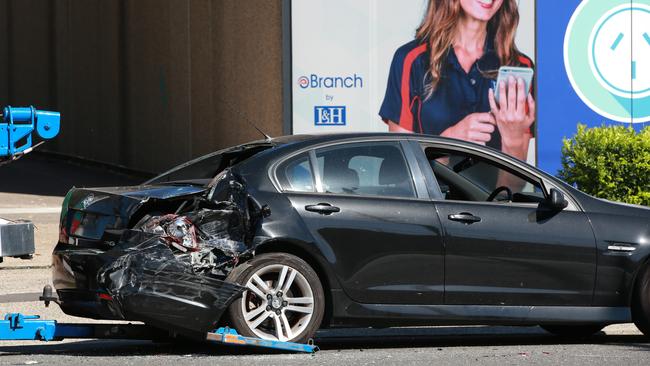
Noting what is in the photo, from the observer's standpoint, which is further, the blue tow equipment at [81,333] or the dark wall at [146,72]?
the dark wall at [146,72]

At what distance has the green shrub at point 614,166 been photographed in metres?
13.5

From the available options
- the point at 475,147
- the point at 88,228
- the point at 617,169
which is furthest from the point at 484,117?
the point at 88,228

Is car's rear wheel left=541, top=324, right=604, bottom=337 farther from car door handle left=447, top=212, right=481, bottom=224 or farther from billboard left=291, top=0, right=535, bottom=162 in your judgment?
billboard left=291, top=0, right=535, bottom=162

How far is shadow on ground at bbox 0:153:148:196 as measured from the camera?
68.6 ft

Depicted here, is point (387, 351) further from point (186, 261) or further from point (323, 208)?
point (186, 261)

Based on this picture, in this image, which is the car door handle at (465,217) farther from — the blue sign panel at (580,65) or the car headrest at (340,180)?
the blue sign panel at (580,65)

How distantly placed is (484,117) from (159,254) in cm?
1019

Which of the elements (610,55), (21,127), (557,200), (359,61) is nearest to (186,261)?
(21,127)

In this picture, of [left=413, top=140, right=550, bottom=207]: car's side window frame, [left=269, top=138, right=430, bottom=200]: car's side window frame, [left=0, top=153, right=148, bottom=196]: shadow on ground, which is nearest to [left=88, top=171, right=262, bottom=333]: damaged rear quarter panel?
[left=269, top=138, right=430, bottom=200]: car's side window frame

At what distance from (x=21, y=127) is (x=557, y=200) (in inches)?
141

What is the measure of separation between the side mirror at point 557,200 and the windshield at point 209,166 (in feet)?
6.42

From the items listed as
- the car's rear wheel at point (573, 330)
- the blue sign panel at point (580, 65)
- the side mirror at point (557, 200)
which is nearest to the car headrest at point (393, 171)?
the side mirror at point (557, 200)

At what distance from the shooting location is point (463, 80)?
56.2 feet

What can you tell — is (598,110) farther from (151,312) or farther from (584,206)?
(151,312)
